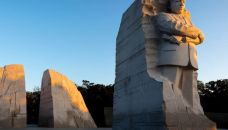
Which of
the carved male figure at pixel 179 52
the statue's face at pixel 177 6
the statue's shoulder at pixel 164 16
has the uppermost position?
the statue's face at pixel 177 6

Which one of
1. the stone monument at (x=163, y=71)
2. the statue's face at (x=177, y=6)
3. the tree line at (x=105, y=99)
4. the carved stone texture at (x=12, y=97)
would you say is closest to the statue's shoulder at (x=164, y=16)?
the stone monument at (x=163, y=71)

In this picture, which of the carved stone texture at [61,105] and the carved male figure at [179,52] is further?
the carved stone texture at [61,105]

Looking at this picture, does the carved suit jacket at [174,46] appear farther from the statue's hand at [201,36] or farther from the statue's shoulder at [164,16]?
the statue's hand at [201,36]

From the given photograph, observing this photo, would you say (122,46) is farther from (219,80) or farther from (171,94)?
(219,80)

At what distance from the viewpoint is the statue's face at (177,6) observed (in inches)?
320

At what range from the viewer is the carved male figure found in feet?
25.1

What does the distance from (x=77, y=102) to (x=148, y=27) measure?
998 cm

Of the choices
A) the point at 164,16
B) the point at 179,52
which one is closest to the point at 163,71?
the point at 179,52

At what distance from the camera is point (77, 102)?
17203 mm

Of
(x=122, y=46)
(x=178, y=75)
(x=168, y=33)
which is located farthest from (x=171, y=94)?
(x=122, y=46)

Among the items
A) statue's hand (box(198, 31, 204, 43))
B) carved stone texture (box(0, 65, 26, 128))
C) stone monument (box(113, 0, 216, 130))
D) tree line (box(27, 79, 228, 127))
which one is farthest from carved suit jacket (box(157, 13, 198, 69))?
tree line (box(27, 79, 228, 127))

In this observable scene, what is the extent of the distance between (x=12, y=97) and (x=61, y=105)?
2.46 meters

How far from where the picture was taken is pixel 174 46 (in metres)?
7.66

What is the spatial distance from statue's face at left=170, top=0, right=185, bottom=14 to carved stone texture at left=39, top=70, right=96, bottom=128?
950 cm
